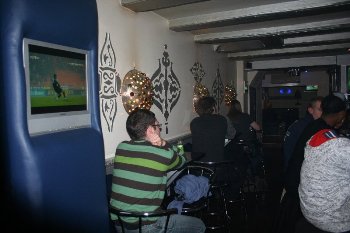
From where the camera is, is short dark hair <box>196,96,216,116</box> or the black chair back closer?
the black chair back

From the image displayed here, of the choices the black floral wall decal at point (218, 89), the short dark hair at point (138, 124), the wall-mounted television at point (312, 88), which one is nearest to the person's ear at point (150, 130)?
the short dark hair at point (138, 124)

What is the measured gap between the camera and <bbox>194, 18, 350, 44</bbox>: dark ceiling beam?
338 centimetres

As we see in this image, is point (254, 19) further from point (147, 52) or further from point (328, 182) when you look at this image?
point (328, 182)

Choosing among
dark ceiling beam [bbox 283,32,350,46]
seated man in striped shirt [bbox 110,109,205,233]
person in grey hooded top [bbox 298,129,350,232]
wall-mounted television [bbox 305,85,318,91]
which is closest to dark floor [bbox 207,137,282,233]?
person in grey hooded top [bbox 298,129,350,232]

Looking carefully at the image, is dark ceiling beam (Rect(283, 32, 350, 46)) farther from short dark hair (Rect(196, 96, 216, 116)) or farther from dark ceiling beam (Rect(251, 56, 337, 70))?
short dark hair (Rect(196, 96, 216, 116))

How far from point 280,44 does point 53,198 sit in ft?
12.9

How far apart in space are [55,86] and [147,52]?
65.1 inches

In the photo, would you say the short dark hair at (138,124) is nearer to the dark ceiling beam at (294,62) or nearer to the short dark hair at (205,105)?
the short dark hair at (205,105)

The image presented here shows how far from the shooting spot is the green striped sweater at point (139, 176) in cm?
147

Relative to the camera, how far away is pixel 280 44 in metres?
4.36

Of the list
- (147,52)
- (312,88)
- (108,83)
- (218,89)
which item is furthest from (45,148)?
(312,88)

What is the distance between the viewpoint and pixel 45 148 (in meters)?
1.23

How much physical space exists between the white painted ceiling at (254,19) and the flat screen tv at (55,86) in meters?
1.15

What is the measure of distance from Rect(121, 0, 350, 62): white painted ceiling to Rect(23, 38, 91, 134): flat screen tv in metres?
1.15
